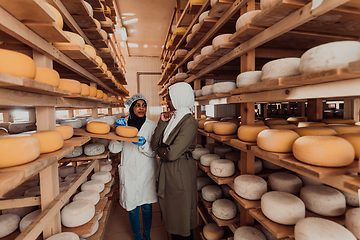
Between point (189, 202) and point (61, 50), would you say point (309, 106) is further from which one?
point (61, 50)

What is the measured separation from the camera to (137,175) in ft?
6.71

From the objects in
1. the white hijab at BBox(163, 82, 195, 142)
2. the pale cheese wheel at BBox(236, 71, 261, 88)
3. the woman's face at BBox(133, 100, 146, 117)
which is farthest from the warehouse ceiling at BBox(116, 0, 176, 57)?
the pale cheese wheel at BBox(236, 71, 261, 88)

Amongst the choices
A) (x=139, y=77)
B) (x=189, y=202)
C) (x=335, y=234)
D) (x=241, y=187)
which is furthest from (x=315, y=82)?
(x=139, y=77)

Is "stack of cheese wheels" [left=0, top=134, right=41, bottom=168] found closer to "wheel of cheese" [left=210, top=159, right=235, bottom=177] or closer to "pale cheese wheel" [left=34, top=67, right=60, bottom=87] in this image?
"pale cheese wheel" [left=34, top=67, right=60, bottom=87]

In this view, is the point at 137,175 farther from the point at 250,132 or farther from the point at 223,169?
the point at 250,132

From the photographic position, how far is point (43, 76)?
103 cm

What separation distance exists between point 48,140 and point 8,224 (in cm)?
87

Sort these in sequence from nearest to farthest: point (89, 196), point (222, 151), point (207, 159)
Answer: point (89, 196) < point (207, 159) < point (222, 151)

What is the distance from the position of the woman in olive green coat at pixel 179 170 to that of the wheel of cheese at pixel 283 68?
33.6 inches

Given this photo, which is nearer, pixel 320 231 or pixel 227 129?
pixel 320 231

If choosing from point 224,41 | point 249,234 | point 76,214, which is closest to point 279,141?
point 249,234

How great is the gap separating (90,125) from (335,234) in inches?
71.7

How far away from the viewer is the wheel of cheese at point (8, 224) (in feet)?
4.20

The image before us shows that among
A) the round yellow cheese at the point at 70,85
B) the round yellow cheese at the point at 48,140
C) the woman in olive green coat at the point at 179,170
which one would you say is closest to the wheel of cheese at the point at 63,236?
the round yellow cheese at the point at 48,140
